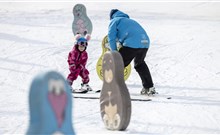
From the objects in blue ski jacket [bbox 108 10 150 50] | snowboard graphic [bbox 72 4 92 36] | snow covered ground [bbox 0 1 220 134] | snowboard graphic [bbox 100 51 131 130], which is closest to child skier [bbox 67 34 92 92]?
blue ski jacket [bbox 108 10 150 50]

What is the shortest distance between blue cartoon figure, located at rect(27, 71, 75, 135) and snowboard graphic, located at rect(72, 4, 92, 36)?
43.5 feet

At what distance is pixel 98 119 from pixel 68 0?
30048 mm

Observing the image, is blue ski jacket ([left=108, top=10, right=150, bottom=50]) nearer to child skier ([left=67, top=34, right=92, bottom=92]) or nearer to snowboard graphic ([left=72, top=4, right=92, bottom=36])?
child skier ([left=67, top=34, right=92, bottom=92])

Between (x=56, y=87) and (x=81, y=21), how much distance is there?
44.3ft

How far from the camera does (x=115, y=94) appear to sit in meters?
6.69

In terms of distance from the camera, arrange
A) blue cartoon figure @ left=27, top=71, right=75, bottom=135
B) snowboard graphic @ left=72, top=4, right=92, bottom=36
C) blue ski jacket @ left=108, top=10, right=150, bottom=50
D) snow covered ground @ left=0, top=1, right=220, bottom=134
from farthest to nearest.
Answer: snowboard graphic @ left=72, top=4, right=92, bottom=36, blue ski jacket @ left=108, top=10, right=150, bottom=50, snow covered ground @ left=0, top=1, right=220, bottom=134, blue cartoon figure @ left=27, top=71, right=75, bottom=135

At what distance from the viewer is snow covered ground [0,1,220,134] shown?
791 cm

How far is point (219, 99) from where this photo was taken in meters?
9.86

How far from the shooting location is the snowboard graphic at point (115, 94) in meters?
6.50

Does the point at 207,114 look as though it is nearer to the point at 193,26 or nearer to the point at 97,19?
the point at 193,26

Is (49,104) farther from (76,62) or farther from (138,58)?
(76,62)

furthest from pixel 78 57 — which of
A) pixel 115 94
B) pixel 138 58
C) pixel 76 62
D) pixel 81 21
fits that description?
pixel 81 21

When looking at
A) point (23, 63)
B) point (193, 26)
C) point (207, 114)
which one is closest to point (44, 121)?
point (207, 114)

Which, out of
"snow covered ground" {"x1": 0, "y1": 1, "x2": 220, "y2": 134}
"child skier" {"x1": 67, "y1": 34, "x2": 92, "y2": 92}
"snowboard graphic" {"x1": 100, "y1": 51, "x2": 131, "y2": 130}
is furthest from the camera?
"child skier" {"x1": 67, "y1": 34, "x2": 92, "y2": 92}
